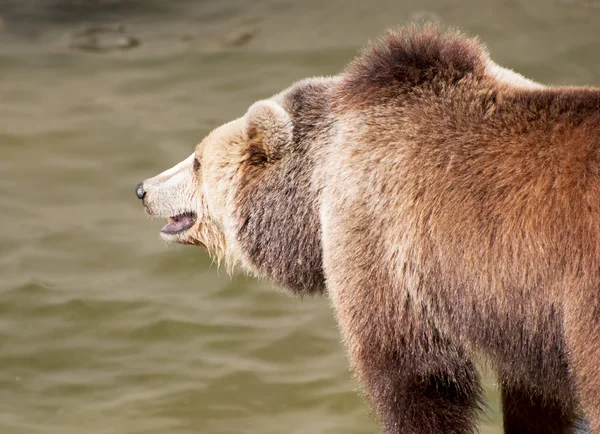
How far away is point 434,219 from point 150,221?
4.97 meters

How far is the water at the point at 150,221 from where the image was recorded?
22.6 feet

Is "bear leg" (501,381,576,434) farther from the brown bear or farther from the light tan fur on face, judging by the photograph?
the light tan fur on face

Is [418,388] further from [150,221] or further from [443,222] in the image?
[150,221]

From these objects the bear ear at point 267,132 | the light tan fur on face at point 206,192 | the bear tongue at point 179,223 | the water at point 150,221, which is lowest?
the water at point 150,221

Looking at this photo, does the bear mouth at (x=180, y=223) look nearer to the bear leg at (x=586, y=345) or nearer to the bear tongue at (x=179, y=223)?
the bear tongue at (x=179, y=223)

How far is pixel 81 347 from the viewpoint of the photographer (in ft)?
24.8

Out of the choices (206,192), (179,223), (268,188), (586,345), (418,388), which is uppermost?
(268,188)

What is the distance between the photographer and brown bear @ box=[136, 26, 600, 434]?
4160 millimetres

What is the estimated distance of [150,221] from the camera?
29.7ft

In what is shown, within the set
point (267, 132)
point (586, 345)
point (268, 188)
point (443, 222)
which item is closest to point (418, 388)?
point (443, 222)

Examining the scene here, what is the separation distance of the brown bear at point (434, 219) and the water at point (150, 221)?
1.73m

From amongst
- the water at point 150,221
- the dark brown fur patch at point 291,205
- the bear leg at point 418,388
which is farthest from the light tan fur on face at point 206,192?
the water at point 150,221

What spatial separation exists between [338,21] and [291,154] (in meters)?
7.08

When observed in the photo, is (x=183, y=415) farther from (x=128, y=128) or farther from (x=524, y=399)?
(x=128, y=128)
